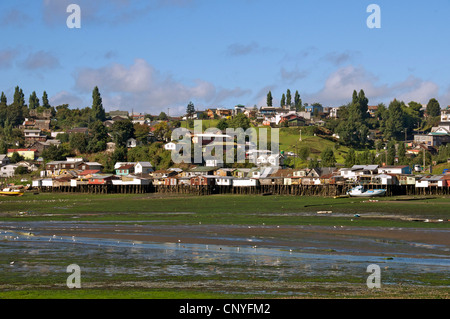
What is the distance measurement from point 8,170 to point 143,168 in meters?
43.5

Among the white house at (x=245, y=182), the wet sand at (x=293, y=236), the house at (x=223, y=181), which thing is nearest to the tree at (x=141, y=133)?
the house at (x=223, y=181)

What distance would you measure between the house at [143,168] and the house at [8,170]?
38.9 metres

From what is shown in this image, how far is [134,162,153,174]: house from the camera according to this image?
152 metres

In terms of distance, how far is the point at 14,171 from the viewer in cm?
17062

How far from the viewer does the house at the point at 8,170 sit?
170875 millimetres

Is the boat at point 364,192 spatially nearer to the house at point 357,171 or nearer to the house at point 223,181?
the house at point 357,171

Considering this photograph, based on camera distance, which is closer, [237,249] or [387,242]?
[237,249]

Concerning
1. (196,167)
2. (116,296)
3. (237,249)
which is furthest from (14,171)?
(116,296)

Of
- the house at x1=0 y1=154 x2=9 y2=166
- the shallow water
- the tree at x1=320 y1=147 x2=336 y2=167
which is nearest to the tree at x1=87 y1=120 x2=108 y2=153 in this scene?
the house at x1=0 y1=154 x2=9 y2=166

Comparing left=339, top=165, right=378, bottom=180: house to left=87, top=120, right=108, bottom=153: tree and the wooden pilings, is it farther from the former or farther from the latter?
left=87, top=120, right=108, bottom=153: tree

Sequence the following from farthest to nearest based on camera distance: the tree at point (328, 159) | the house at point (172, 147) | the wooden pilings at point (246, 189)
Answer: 1. the house at point (172, 147)
2. the tree at point (328, 159)
3. the wooden pilings at point (246, 189)

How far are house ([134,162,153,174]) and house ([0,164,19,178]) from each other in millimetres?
38921
